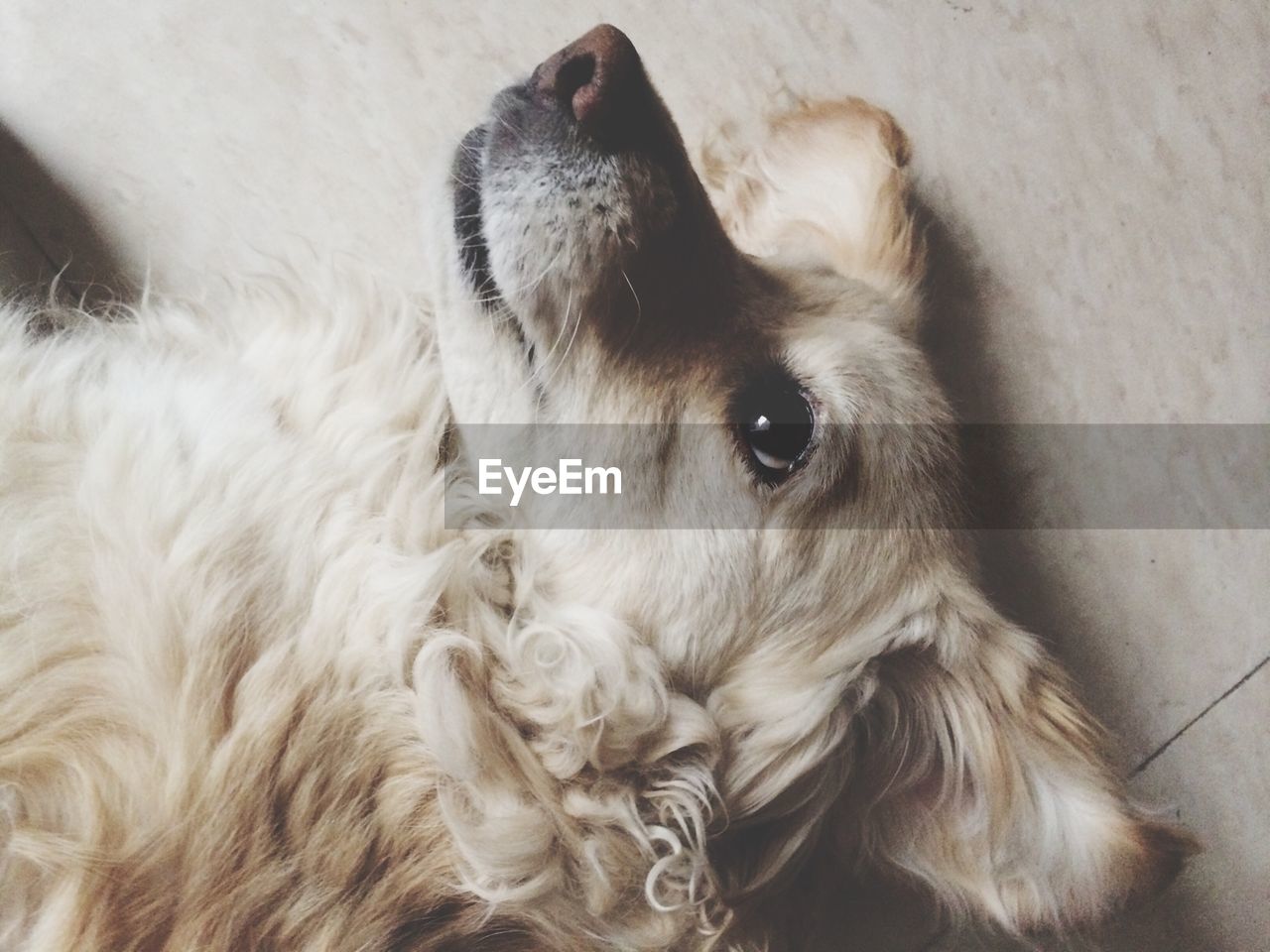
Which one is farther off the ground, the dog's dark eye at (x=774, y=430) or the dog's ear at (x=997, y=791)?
the dog's dark eye at (x=774, y=430)

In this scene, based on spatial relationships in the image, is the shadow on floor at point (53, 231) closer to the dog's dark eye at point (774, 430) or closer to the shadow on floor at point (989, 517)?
the dog's dark eye at point (774, 430)

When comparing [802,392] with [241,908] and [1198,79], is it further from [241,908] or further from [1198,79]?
[1198,79]

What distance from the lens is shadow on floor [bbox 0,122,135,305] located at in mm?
1604

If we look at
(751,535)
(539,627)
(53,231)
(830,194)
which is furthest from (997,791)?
(53,231)

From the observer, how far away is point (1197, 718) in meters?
1.60

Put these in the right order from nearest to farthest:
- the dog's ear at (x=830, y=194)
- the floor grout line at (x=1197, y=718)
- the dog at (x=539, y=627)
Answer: the dog at (x=539, y=627)
the dog's ear at (x=830, y=194)
the floor grout line at (x=1197, y=718)

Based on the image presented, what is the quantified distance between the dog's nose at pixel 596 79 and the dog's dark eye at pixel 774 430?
0.39 meters

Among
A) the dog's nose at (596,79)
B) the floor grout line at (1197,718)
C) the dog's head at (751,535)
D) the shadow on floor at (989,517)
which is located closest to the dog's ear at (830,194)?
the shadow on floor at (989,517)

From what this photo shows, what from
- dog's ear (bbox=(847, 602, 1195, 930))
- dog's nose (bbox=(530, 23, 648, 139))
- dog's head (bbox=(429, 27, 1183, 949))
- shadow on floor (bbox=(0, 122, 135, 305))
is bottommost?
dog's ear (bbox=(847, 602, 1195, 930))

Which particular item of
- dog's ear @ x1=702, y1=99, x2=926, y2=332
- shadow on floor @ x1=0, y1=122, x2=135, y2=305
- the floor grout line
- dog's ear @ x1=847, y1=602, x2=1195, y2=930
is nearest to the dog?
dog's ear @ x1=847, y1=602, x2=1195, y2=930

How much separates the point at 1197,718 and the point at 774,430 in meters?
1.05

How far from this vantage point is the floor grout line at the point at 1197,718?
1589 millimetres

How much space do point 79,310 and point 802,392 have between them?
1139 millimetres

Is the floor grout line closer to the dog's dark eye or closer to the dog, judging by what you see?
the dog
